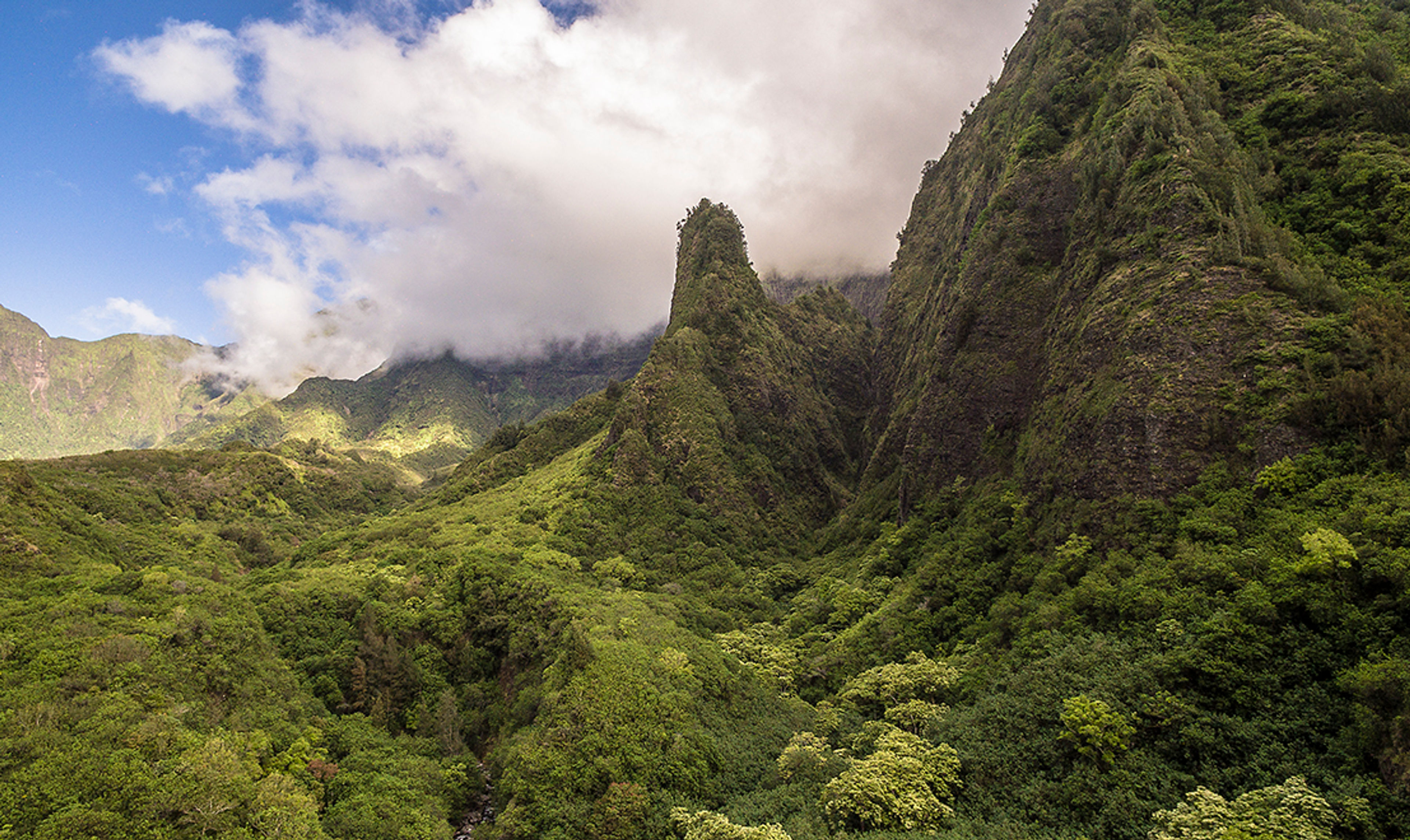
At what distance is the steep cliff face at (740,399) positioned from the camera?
105125mm

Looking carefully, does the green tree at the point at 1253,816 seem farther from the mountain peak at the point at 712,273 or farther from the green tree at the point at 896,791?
the mountain peak at the point at 712,273

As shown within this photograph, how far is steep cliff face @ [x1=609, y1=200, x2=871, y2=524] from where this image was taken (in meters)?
105

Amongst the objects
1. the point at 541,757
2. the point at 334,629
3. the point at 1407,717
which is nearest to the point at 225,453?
the point at 334,629

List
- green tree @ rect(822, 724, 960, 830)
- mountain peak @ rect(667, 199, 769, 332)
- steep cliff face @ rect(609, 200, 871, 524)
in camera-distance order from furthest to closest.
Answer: mountain peak @ rect(667, 199, 769, 332)
steep cliff face @ rect(609, 200, 871, 524)
green tree @ rect(822, 724, 960, 830)

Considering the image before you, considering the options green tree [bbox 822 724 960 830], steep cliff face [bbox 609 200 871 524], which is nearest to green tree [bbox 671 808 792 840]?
green tree [bbox 822 724 960 830]

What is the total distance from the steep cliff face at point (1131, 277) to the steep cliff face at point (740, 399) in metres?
29.5

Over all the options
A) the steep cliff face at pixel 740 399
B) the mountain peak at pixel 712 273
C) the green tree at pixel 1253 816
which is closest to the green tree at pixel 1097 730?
the green tree at pixel 1253 816

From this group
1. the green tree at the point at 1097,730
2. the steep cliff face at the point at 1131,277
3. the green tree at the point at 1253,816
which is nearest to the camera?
the green tree at the point at 1253,816

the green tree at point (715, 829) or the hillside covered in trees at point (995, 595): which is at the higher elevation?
the hillside covered in trees at point (995, 595)

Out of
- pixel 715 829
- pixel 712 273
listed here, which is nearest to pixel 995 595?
pixel 715 829

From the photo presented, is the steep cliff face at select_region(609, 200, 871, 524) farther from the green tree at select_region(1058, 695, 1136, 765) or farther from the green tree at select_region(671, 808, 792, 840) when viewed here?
the green tree at select_region(1058, 695, 1136, 765)

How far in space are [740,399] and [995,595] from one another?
7669 cm

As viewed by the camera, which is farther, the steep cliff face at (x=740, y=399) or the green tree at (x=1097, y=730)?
the steep cliff face at (x=740, y=399)

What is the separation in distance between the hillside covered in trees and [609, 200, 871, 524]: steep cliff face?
14.5 meters
